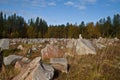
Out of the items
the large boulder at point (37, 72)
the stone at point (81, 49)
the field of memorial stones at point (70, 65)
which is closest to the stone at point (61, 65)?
the field of memorial stones at point (70, 65)

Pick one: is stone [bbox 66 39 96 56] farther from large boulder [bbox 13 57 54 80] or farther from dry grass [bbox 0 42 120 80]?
large boulder [bbox 13 57 54 80]

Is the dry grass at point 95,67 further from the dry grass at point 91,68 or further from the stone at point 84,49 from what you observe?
the stone at point 84,49

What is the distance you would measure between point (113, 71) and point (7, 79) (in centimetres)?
361

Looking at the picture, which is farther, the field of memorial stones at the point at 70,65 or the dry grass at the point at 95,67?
the dry grass at the point at 95,67

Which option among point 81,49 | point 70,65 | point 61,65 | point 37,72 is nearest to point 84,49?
point 81,49

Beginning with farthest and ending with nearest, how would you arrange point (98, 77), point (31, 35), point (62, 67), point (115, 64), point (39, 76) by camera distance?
point (31, 35) → point (115, 64) → point (62, 67) → point (98, 77) → point (39, 76)

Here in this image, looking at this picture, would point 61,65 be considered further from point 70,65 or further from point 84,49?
point 84,49

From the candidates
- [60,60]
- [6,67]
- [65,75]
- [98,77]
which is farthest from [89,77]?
[6,67]

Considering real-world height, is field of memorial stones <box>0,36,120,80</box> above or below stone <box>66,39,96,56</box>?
below

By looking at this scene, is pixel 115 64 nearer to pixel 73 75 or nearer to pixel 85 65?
pixel 85 65

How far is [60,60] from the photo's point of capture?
915 centimetres

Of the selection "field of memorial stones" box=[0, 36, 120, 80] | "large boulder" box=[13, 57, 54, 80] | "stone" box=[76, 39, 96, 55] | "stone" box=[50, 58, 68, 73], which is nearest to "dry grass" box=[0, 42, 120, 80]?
"field of memorial stones" box=[0, 36, 120, 80]

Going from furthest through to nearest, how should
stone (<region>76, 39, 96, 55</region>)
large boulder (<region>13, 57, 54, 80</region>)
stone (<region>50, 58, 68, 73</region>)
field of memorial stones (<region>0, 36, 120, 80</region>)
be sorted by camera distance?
stone (<region>76, 39, 96, 55</region>) < stone (<region>50, 58, 68, 73</region>) < field of memorial stones (<region>0, 36, 120, 80</region>) < large boulder (<region>13, 57, 54, 80</region>)

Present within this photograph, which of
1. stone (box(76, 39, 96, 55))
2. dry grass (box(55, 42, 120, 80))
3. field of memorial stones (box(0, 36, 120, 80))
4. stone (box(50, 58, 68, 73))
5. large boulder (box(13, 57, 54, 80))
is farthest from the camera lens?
stone (box(76, 39, 96, 55))
